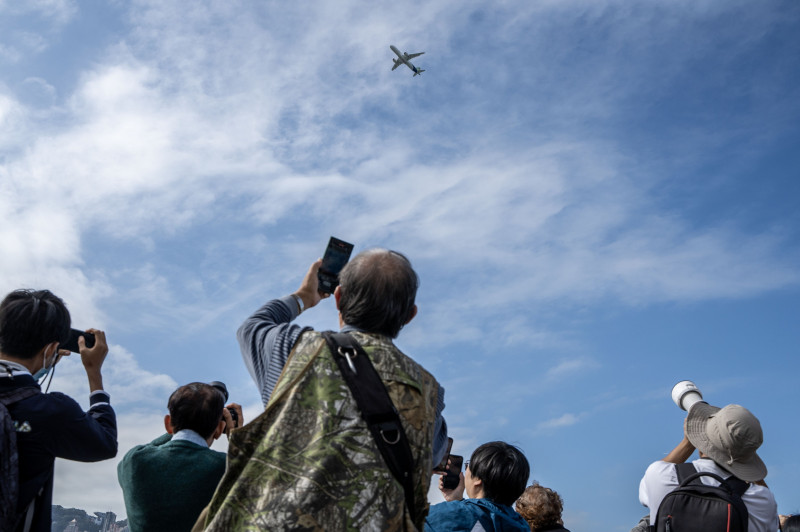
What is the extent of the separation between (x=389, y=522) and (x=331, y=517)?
27cm

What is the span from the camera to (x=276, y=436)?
2.93 m

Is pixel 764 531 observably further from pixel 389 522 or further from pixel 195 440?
pixel 195 440

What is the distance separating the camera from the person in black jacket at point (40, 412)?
400cm

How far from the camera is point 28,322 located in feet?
14.3

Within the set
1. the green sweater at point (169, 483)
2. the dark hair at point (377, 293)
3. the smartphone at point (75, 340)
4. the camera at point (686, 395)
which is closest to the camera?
the dark hair at point (377, 293)

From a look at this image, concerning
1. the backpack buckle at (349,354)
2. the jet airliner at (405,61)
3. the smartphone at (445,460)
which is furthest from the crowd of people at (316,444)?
the jet airliner at (405,61)

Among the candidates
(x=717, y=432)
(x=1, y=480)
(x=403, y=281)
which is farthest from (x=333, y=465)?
(x=717, y=432)

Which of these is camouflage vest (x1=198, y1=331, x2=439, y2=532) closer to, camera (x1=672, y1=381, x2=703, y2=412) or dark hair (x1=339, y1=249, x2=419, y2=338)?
dark hair (x1=339, y1=249, x2=419, y2=338)

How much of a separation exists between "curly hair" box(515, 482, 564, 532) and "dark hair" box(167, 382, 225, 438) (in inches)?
119

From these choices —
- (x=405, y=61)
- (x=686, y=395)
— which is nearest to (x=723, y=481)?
(x=686, y=395)

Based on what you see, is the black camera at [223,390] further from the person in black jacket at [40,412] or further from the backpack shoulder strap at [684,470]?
the backpack shoulder strap at [684,470]

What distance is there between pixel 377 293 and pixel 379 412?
2.26ft

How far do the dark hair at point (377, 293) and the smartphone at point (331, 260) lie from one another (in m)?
0.79

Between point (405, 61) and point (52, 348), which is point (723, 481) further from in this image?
point (405, 61)
